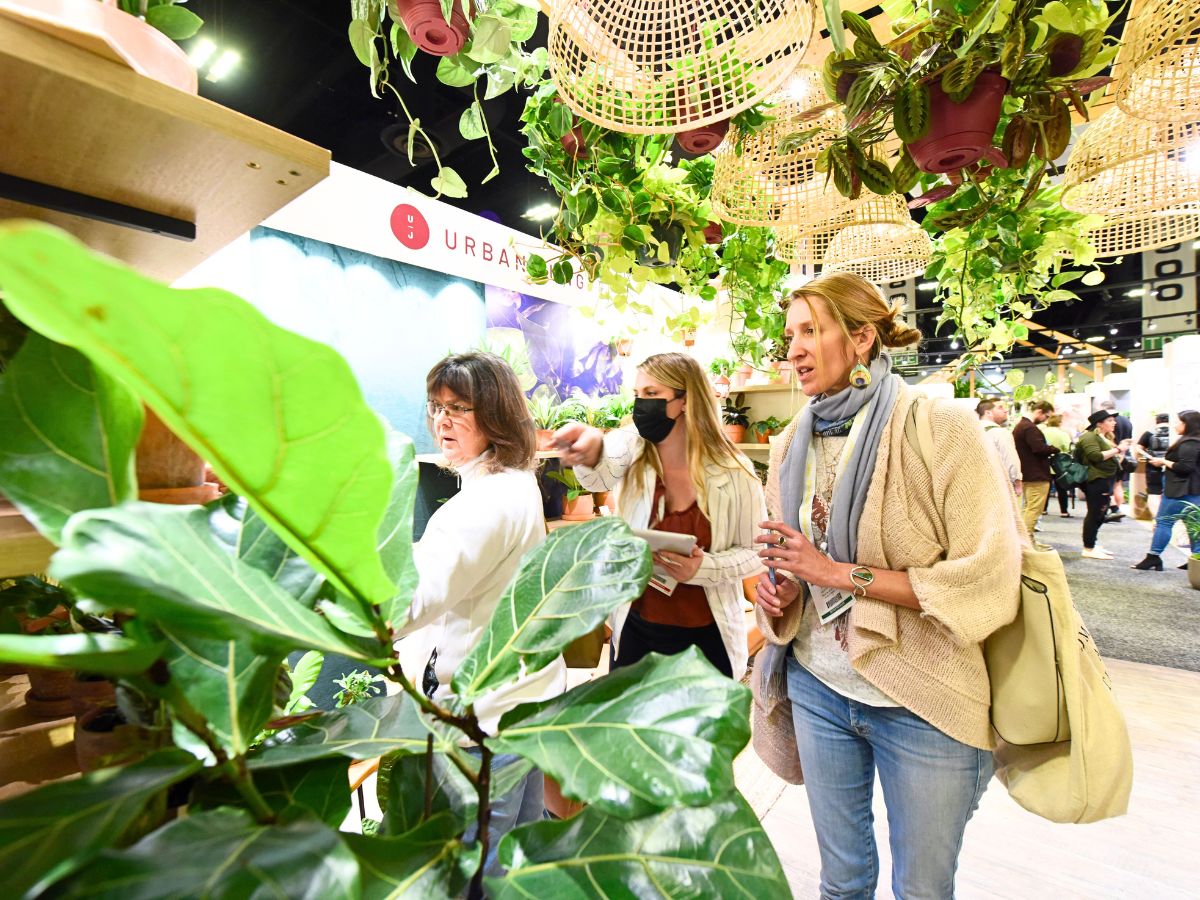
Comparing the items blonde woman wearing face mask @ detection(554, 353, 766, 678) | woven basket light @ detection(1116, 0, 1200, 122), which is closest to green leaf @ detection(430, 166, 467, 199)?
blonde woman wearing face mask @ detection(554, 353, 766, 678)

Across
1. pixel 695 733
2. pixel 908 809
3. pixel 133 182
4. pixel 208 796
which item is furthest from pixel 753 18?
pixel 908 809

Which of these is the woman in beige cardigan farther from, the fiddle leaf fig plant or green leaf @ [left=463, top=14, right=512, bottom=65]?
the fiddle leaf fig plant

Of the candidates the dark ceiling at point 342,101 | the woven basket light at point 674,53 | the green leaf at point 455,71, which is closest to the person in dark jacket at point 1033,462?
the dark ceiling at point 342,101

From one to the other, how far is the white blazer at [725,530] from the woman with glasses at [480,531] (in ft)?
1.66

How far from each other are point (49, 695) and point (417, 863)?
2.63 feet

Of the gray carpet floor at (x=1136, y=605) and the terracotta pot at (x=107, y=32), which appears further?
the gray carpet floor at (x=1136, y=605)

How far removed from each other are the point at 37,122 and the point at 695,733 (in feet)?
2.49

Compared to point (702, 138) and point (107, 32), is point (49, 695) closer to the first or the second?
point (107, 32)

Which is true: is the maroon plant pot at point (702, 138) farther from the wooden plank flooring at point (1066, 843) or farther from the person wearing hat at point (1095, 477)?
the person wearing hat at point (1095, 477)

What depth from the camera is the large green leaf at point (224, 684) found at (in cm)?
34

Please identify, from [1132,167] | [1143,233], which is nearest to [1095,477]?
[1143,233]

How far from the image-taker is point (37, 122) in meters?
0.55

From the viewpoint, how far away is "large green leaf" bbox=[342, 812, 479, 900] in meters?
0.34

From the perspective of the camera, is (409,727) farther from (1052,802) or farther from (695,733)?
(1052,802)
